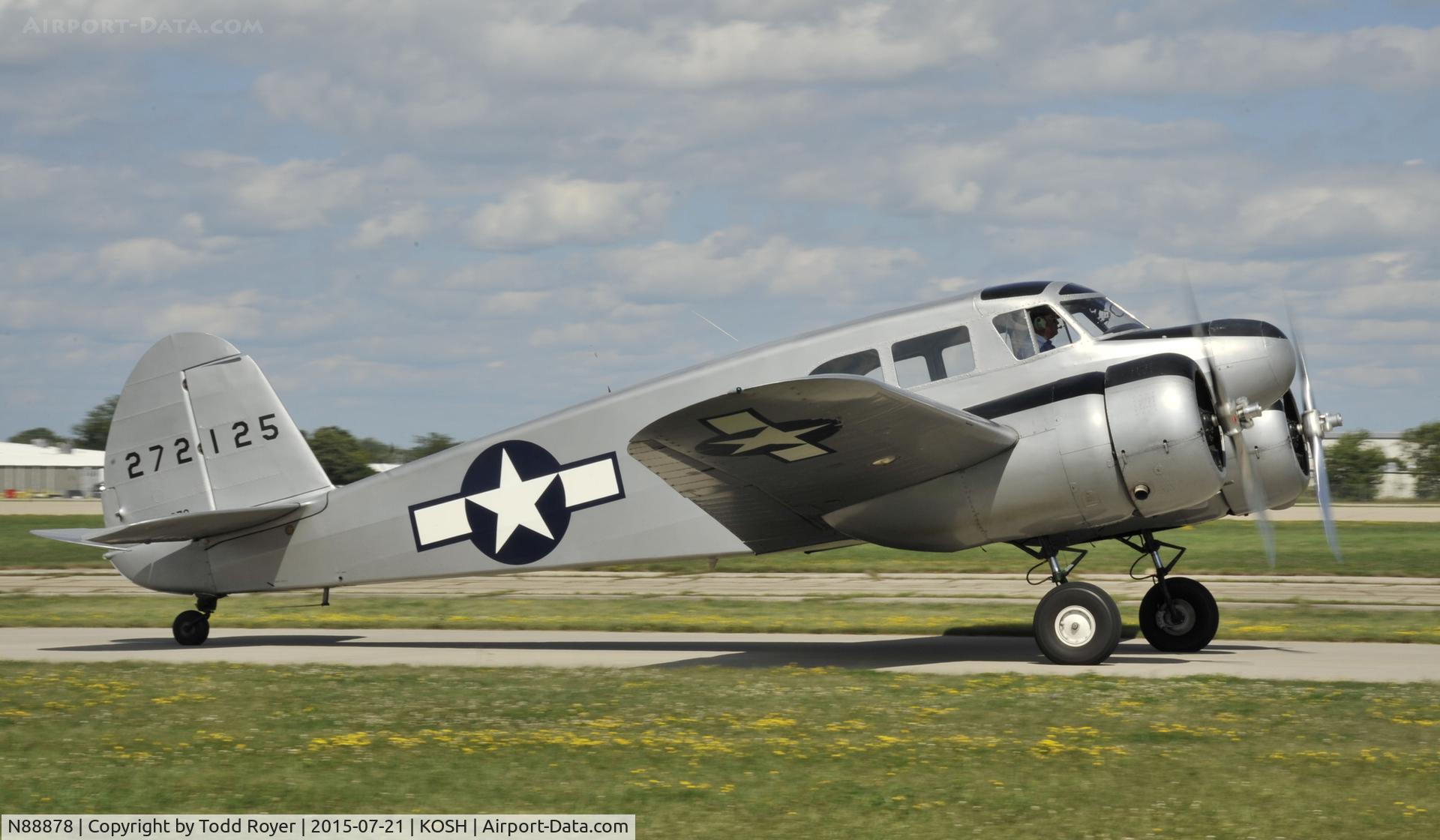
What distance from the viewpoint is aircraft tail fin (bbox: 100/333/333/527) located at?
1372 centimetres

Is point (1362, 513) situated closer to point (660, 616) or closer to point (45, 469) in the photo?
point (660, 616)

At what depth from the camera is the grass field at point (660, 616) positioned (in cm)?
1404

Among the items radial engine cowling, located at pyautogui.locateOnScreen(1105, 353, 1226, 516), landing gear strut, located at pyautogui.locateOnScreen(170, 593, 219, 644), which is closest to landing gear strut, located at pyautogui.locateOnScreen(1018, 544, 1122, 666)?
radial engine cowling, located at pyautogui.locateOnScreen(1105, 353, 1226, 516)

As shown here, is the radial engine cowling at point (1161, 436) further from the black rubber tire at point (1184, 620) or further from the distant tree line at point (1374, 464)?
the distant tree line at point (1374, 464)

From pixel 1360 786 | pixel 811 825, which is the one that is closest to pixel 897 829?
pixel 811 825

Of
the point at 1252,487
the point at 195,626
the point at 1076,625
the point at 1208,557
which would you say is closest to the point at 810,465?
the point at 1076,625

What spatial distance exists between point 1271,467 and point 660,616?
8.08m

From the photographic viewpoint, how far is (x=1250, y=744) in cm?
747

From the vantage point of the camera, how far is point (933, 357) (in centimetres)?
1141

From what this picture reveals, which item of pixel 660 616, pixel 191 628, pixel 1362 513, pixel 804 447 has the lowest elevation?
pixel 660 616

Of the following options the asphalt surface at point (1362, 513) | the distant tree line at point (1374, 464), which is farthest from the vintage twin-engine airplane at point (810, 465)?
the distant tree line at point (1374, 464)

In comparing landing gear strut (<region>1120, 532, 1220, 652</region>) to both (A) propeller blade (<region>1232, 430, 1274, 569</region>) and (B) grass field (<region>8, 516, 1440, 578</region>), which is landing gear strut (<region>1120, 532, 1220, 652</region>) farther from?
(B) grass field (<region>8, 516, 1440, 578</region>)

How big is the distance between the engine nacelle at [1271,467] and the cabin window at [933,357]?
2.53m

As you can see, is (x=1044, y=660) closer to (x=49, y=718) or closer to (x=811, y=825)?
(x=811, y=825)
